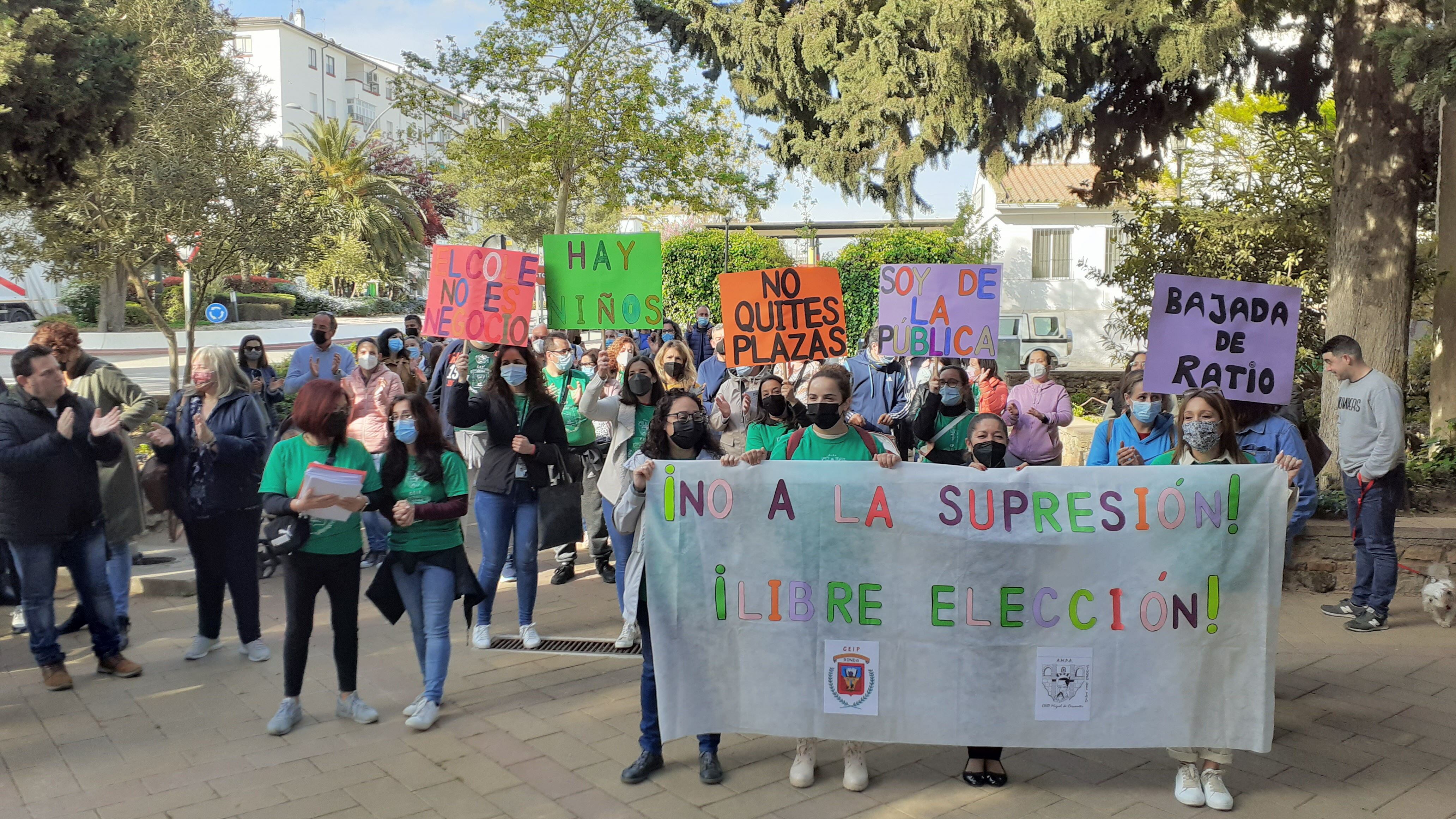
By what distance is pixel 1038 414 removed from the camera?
8.16 meters

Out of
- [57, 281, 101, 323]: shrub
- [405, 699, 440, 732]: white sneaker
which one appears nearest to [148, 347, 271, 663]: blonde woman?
[405, 699, 440, 732]: white sneaker

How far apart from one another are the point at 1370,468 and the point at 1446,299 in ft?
13.7

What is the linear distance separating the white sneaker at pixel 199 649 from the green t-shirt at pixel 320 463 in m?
1.74

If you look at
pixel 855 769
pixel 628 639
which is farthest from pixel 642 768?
pixel 628 639

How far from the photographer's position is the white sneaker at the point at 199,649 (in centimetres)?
663

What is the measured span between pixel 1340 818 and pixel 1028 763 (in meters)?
1.25

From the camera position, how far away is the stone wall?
800 centimetres

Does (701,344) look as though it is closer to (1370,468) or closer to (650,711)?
(1370,468)

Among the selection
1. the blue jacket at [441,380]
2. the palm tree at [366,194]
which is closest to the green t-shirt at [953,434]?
the blue jacket at [441,380]

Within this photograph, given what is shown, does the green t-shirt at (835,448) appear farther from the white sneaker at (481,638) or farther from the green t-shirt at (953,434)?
the white sneaker at (481,638)

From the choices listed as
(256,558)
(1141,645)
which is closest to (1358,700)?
(1141,645)

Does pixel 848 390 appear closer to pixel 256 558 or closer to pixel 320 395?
pixel 320 395

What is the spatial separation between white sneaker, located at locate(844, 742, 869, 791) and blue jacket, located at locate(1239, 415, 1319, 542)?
2.47 m

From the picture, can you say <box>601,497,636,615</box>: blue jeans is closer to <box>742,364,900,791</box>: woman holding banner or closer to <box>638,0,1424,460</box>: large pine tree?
<box>742,364,900,791</box>: woman holding banner
